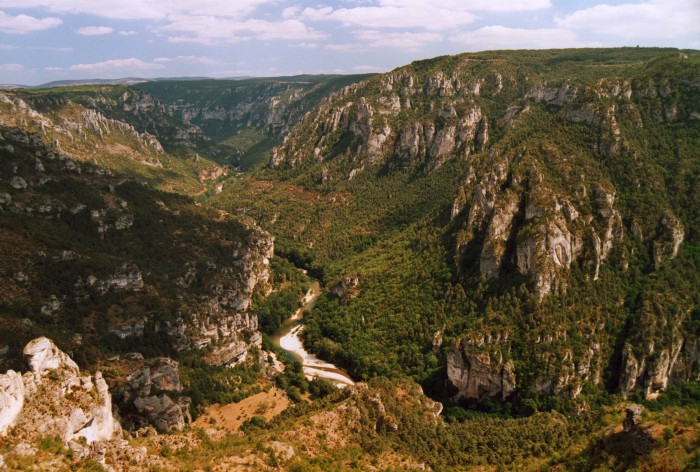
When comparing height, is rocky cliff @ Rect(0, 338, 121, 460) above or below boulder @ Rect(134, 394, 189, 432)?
above

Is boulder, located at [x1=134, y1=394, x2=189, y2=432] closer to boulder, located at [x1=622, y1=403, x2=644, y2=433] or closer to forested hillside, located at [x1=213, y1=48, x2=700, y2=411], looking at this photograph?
forested hillside, located at [x1=213, y1=48, x2=700, y2=411]

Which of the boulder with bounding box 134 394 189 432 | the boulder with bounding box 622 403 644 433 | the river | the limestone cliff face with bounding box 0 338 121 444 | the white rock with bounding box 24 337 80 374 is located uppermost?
the white rock with bounding box 24 337 80 374

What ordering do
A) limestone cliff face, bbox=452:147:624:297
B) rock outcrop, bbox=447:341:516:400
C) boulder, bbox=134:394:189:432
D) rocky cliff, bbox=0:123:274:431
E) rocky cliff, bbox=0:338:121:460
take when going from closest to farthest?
rocky cliff, bbox=0:338:121:460, boulder, bbox=134:394:189:432, rocky cliff, bbox=0:123:274:431, rock outcrop, bbox=447:341:516:400, limestone cliff face, bbox=452:147:624:297

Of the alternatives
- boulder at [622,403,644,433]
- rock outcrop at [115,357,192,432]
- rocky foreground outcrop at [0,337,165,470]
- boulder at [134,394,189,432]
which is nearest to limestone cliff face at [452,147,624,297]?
boulder at [622,403,644,433]

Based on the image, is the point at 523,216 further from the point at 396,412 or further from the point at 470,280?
the point at 396,412

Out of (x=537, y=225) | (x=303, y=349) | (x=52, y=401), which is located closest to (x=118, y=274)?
(x=303, y=349)

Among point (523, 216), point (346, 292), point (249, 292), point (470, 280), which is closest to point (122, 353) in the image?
point (249, 292)

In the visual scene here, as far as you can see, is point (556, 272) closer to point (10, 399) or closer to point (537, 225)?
point (537, 225)

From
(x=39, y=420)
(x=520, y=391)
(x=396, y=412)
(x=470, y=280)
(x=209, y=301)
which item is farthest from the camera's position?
(x=470, y=280)
